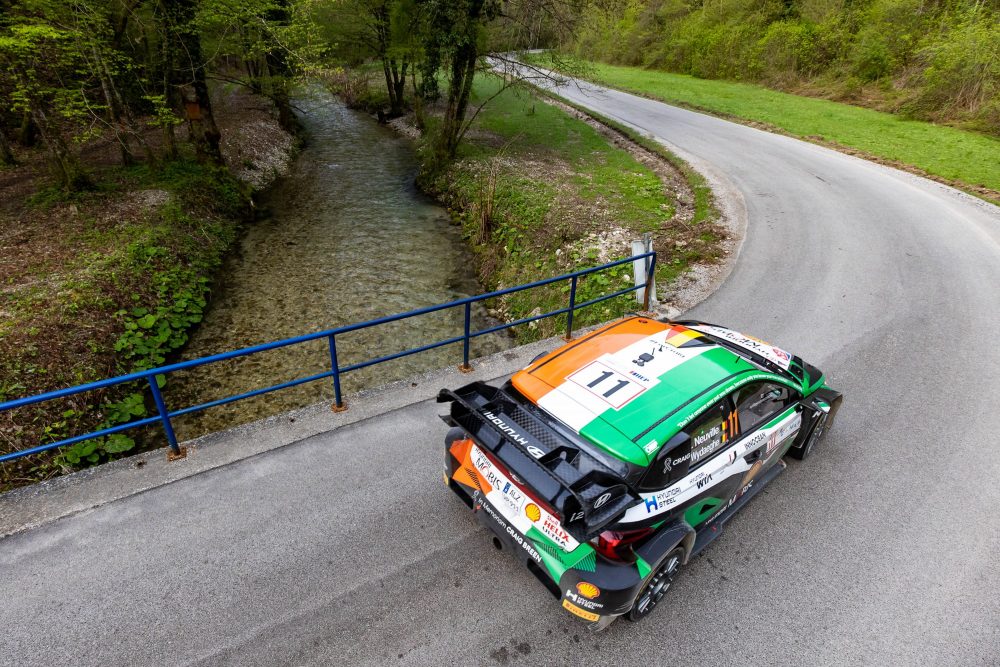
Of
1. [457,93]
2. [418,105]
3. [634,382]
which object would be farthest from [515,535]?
[418,105]

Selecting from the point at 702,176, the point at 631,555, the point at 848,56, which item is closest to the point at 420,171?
the point at 702,176

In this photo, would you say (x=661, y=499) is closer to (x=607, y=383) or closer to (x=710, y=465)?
(x=710, y=465)

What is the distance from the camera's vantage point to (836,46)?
102 feet

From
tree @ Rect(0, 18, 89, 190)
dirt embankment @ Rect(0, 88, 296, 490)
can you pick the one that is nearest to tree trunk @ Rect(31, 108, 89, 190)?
tree @ Rect(0, 18, 89, 190)

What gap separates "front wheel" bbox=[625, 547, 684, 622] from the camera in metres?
3.90

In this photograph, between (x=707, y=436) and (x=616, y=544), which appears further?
(x=707, y=436)

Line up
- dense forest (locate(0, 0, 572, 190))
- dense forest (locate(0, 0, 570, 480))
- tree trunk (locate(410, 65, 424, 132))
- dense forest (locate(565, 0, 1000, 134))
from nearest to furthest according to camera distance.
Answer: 1. dense forest (locate(0, 0, 570, 480))
2. dense forest (locate(0, 0, 572, 190))
3. dense forest (locate(565, 0, 1000, 134))
4. tree trunk (locate(410, 65, 424, 132))

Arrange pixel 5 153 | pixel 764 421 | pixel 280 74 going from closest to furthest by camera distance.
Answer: pixel 764 421, pixel 5 153, pixel 280 74

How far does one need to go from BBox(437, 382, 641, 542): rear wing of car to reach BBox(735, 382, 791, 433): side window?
5.09 ft

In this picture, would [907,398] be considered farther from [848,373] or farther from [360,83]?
[360,83]

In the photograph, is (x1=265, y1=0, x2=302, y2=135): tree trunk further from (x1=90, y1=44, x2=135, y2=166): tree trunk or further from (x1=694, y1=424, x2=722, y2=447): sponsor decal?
(x1=694, y1=424, x2=722, y2=447): sponsor decal

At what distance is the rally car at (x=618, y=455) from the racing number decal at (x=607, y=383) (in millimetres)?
14

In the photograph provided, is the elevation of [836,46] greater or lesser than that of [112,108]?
greater

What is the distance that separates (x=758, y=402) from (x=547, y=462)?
2.29m
